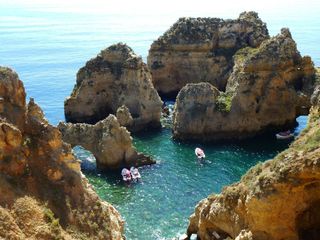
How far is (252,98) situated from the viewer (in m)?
65.7

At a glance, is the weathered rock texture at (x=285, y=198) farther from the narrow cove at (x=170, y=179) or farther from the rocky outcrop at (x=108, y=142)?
the rocky outcrop at (x=108, y=142)

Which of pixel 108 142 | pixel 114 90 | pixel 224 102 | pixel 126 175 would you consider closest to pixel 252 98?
pixel 224 102

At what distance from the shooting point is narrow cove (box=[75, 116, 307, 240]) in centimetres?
4269

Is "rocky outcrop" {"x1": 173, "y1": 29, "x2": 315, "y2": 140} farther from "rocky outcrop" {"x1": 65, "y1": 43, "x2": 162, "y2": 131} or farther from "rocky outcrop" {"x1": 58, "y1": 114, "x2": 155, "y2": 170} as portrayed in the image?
"rocky outcrop" {"x1": 58, "y1": 114, "x2": 155, "y2": 170}

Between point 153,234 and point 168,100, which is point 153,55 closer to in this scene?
point 168,100

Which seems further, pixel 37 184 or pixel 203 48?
pixel 203 48

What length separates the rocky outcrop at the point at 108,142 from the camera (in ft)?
178

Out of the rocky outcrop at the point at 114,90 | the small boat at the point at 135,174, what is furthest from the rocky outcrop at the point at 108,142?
the rocky outcrop at the point at 114,90

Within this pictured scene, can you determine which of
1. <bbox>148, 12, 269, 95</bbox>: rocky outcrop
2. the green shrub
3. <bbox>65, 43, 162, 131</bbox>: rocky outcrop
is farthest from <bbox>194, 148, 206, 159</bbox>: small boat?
<bbox>148, 12, 269, 95</bbox>: rocky outcrop

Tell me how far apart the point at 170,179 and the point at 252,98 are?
64.1ft

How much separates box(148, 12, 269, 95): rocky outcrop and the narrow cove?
22.2 metres

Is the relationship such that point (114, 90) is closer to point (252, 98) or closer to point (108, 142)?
point (252, 98)

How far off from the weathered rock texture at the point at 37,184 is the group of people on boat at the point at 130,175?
75.7 feet

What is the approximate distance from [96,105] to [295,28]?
125 meters
